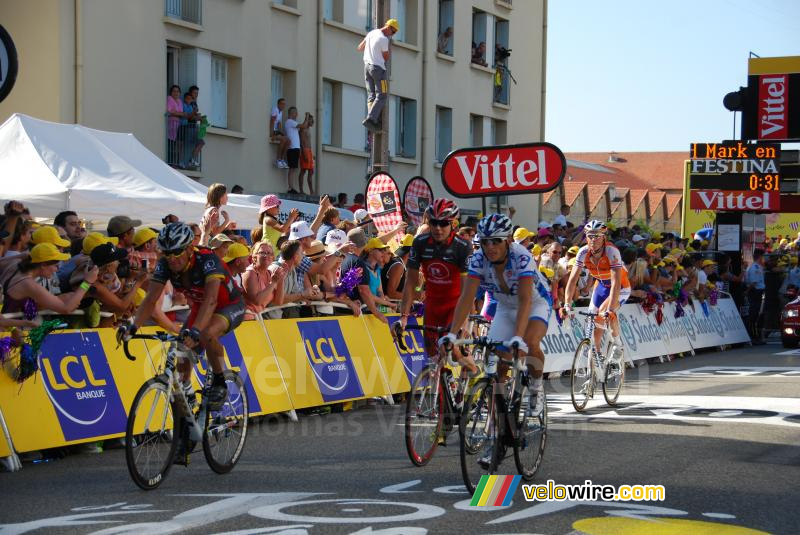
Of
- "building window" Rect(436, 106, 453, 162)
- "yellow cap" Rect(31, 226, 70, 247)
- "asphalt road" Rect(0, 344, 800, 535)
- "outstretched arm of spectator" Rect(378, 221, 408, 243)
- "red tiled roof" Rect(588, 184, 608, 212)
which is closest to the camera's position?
"asphalt road" Rect(0, 344, 800, 535)

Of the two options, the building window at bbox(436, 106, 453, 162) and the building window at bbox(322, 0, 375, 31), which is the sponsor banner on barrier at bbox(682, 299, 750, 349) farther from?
the building window at bbox(322, 0, 375, 31)

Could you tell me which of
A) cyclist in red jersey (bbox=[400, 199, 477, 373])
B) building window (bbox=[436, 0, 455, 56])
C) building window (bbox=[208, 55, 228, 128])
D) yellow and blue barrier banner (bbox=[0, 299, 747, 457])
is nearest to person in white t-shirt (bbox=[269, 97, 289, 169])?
building window (bbox=[208, 55, 228, 128])

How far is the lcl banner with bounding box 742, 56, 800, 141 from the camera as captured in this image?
115ft

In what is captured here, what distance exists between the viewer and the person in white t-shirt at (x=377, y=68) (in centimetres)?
1778

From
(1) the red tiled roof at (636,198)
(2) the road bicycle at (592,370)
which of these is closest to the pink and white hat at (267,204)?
(2) the road bicycle at (592,370)

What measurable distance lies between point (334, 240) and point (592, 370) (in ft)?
12.1

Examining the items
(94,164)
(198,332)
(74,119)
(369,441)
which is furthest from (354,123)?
(198,332)

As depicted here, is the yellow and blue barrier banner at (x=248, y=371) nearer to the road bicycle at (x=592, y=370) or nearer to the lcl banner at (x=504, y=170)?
the lcl banner at (x=504, y=170)

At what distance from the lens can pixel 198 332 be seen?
878 centimetres

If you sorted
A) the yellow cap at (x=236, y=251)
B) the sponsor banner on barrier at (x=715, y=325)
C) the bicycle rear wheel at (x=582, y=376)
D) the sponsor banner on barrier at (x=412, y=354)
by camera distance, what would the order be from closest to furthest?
1. the yellow cap at (x=236, y=251)
2. the bicycle rear wheel at (x=582, y=376)
3. the sponsor banner on barrier at (x=412, y=354)
4. the sponsor banner on barrier at (x=715, y=325)

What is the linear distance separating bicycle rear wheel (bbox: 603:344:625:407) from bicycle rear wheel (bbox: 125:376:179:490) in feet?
22.3

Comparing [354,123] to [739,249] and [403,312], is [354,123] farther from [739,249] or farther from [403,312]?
[403,312]

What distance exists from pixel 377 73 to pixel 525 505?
455 inches

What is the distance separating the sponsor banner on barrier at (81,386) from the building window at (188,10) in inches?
609
